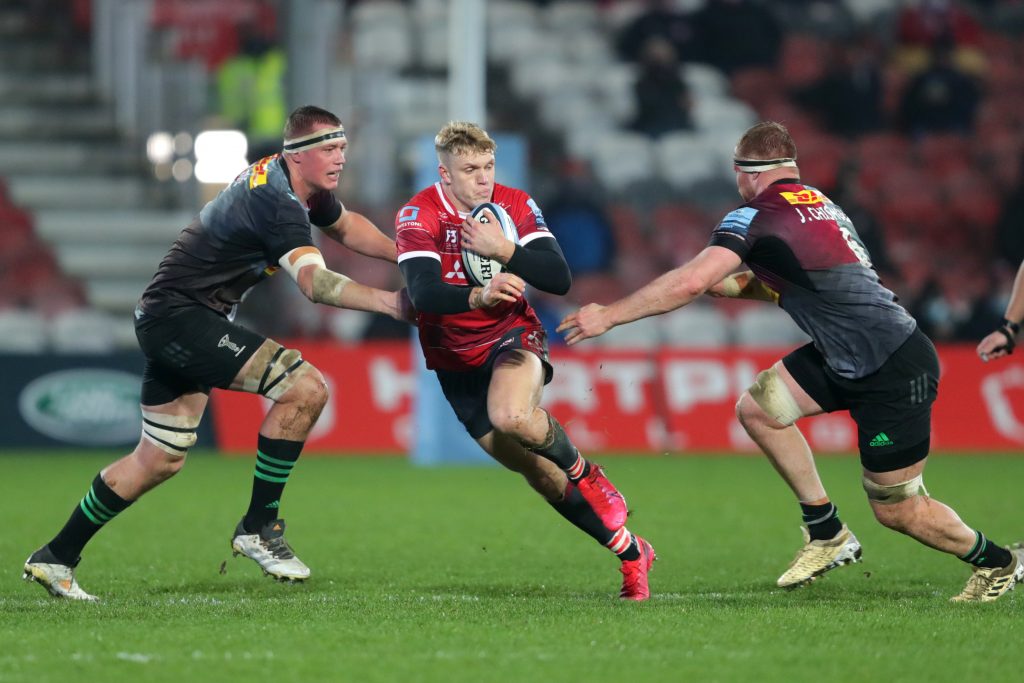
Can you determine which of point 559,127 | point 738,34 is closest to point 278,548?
point 559,127

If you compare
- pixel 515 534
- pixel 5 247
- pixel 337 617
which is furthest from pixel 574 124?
pixel 337 617

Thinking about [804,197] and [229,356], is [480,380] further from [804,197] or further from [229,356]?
[804,197]

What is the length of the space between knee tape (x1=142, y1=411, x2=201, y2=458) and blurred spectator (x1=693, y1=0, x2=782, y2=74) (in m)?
16.2

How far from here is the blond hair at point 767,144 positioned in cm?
678

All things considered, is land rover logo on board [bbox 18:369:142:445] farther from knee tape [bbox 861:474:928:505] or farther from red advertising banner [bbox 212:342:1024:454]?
knee tape [bbox 861:474:928:505]

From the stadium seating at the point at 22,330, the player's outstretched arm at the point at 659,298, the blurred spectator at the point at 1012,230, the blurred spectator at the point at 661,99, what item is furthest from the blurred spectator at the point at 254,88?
the player's outstretched arm at the point at 659,298

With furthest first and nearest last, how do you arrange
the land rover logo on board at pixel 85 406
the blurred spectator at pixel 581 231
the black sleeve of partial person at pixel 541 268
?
the blurred spectator at pixel 581 231, the land rover logo on board at pixel 85 406, the black sleeve of partial person at pixel 541 268

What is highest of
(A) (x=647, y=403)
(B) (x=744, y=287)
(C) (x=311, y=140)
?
(C) (x=311, y=140)

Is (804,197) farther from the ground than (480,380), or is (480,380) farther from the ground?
(804,197)

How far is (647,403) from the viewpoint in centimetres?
1623

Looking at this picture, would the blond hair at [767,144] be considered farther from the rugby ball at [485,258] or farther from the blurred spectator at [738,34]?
the blurred spectator at [738,34]

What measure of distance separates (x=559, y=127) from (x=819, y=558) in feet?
46.2

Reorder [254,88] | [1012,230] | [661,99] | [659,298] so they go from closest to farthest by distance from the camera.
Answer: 1. [659,298]
2. [1012,230]
3. [254,88]
4. [661,99]

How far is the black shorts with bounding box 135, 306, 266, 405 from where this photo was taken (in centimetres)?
693
